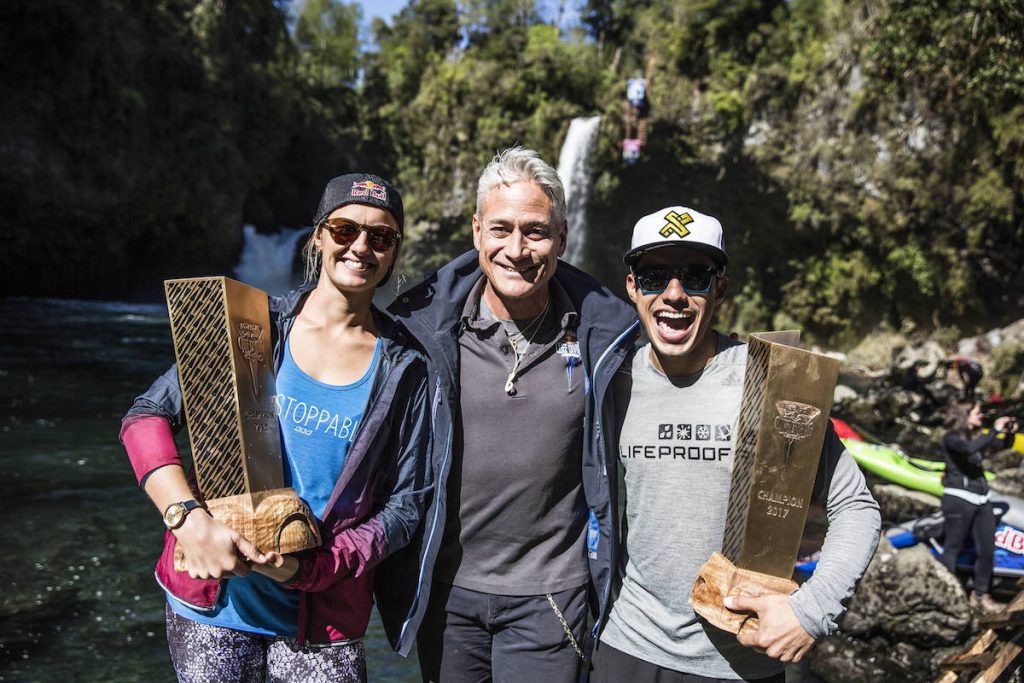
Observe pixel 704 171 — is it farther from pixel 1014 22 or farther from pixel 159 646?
pixel 159 646

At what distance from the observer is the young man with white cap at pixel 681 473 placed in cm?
193

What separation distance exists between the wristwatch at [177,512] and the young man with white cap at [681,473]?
1.15 meters

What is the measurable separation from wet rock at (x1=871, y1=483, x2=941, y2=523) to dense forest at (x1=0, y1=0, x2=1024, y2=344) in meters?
11.8

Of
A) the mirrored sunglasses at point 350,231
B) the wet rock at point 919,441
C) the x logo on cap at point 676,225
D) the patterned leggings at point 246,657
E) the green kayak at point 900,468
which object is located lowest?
the wet rock at point 919,441

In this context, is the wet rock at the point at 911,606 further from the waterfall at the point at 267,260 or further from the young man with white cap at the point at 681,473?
the waterfall at the point at 267,260

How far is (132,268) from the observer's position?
82.7 ft

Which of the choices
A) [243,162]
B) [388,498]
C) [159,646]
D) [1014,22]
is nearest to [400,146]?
[243,162]

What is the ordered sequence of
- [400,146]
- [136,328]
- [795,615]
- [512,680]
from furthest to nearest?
[400,146] → [136,328] → [512,680] → [795,615]

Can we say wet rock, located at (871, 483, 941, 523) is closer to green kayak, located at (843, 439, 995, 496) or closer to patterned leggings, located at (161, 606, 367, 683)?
green kayak, located at (843, 439, 995, 496)

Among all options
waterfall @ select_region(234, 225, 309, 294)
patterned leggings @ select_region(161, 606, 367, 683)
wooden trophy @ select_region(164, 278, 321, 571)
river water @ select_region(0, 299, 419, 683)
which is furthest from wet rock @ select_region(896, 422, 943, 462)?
waterfall @ select_region(234, 225, 309, 294)

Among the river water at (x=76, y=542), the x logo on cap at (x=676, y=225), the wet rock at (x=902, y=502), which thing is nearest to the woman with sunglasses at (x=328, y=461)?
the x logo on cap at (x=676, y=225)

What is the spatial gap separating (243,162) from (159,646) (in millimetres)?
22826

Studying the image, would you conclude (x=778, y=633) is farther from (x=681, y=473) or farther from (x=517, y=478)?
(x=517, y=478)

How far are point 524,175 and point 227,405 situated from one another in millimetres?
1054
